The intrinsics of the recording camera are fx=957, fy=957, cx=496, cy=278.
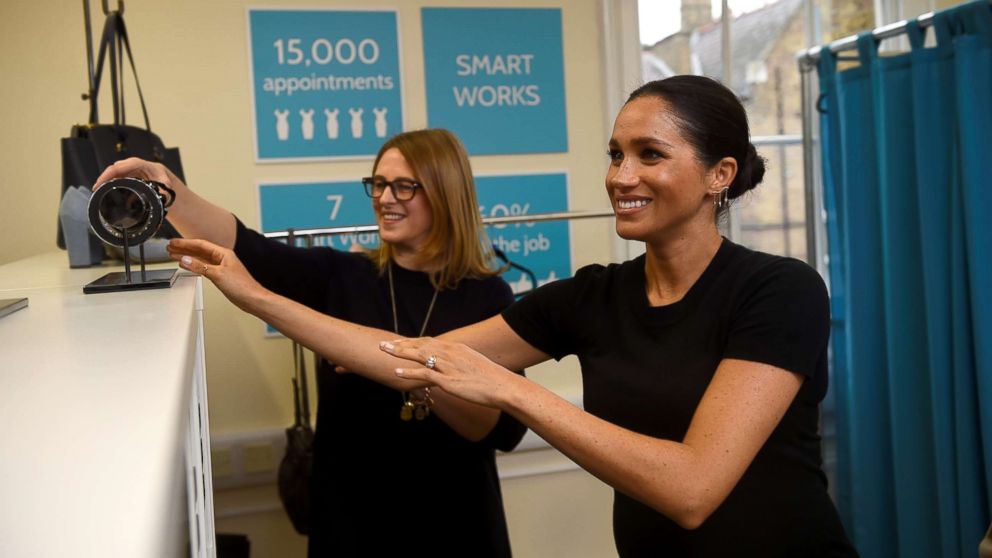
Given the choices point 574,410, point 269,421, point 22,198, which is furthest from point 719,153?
point 22,198

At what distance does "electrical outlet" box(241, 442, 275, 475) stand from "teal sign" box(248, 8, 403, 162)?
874mm

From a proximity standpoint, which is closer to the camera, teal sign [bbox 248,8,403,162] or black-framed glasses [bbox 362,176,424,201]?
black-framed glasses [bbox 362,176,424,201]

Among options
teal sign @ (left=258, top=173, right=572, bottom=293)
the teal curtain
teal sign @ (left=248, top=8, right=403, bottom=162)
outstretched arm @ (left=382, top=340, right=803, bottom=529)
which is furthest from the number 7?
outstretched arm @ (left=382, top=340, right=803, bottom=529)

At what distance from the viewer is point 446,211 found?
1.95 metres

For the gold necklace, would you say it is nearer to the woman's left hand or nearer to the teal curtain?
the woman's left hand

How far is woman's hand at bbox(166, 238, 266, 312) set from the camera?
156 centimetres

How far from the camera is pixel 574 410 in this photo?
48.8 inches

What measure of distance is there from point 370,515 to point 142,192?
31.3 inches

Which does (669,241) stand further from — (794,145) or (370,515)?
(794,145)

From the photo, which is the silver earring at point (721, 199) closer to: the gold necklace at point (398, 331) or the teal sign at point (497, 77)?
the gold necklace at point (398, 331)

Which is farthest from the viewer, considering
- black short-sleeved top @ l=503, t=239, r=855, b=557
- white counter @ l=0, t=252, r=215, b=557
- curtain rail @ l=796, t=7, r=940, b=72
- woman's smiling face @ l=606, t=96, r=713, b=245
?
curtain rail @ l=796, t=7, r=940, b=72

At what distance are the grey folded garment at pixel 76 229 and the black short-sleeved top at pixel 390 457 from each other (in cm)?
28

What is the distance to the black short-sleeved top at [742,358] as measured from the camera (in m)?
1.34

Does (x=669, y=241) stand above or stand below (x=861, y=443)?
above
